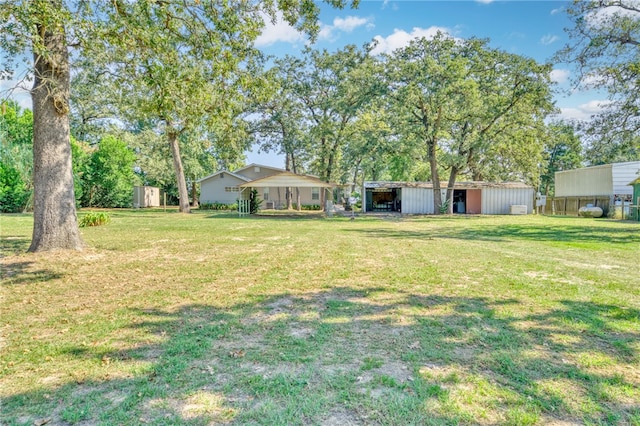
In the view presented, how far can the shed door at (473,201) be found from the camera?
101 feet

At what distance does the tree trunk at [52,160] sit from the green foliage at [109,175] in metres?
25.6

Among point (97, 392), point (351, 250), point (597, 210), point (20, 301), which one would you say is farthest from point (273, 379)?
point (597, 210)

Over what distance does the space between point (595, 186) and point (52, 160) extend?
3095 centimetres

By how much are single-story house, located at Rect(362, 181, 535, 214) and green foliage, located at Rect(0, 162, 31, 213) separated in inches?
922

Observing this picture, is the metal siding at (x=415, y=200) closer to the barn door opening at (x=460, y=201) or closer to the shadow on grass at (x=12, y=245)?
the barn door opening at (x=460, y=201)

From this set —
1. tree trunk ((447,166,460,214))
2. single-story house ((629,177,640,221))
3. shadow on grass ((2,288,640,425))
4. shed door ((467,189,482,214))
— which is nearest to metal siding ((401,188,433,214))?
tree trunk ((447,166,460,214))

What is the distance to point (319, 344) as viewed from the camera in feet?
10.7

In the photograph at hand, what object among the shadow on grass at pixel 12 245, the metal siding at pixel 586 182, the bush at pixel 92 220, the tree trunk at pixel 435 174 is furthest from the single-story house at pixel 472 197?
the shadow on grass at pixel 12 245

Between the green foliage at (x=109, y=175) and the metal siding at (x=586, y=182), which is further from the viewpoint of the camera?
the green foliage at (x=109, y=175)

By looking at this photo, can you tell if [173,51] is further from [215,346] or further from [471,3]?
[471,3]

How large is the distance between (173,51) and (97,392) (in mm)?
6802

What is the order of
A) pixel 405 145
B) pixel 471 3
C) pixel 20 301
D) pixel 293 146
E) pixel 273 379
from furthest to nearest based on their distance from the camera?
pixel 293 146 → pixel 405 145 → pixel 471 3 → pixel 20 301 → pixel 273 379

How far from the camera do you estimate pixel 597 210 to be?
23.6m

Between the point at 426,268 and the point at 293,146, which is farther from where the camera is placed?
the point at 293,146
